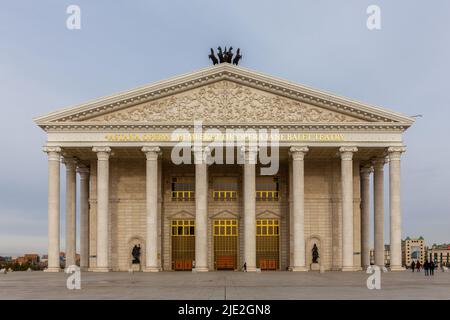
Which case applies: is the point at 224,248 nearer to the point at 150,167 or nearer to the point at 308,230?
the point at 308,230

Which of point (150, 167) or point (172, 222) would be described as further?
point (172, 222)

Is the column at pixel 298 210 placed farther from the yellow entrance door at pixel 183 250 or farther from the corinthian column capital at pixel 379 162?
the yellow entrance door at pixel 183 250

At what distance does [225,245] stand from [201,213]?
9.21 metres

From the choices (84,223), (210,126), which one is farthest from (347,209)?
(84,223)

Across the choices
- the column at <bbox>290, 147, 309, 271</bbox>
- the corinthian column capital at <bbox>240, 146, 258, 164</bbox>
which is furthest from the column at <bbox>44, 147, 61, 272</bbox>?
the column at <bbox>290, 147, 309, 271</bbox>

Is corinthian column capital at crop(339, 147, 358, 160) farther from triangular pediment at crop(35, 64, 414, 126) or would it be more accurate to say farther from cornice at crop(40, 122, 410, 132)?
triangular pediment at crop(35, 64, 414, 126)

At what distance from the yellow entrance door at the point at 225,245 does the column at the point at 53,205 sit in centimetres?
1673

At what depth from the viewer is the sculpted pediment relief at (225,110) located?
64.6 meters

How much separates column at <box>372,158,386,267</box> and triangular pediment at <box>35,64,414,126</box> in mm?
7769

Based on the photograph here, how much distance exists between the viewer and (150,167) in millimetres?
64812

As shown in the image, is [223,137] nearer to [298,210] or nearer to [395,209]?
[298,210]
